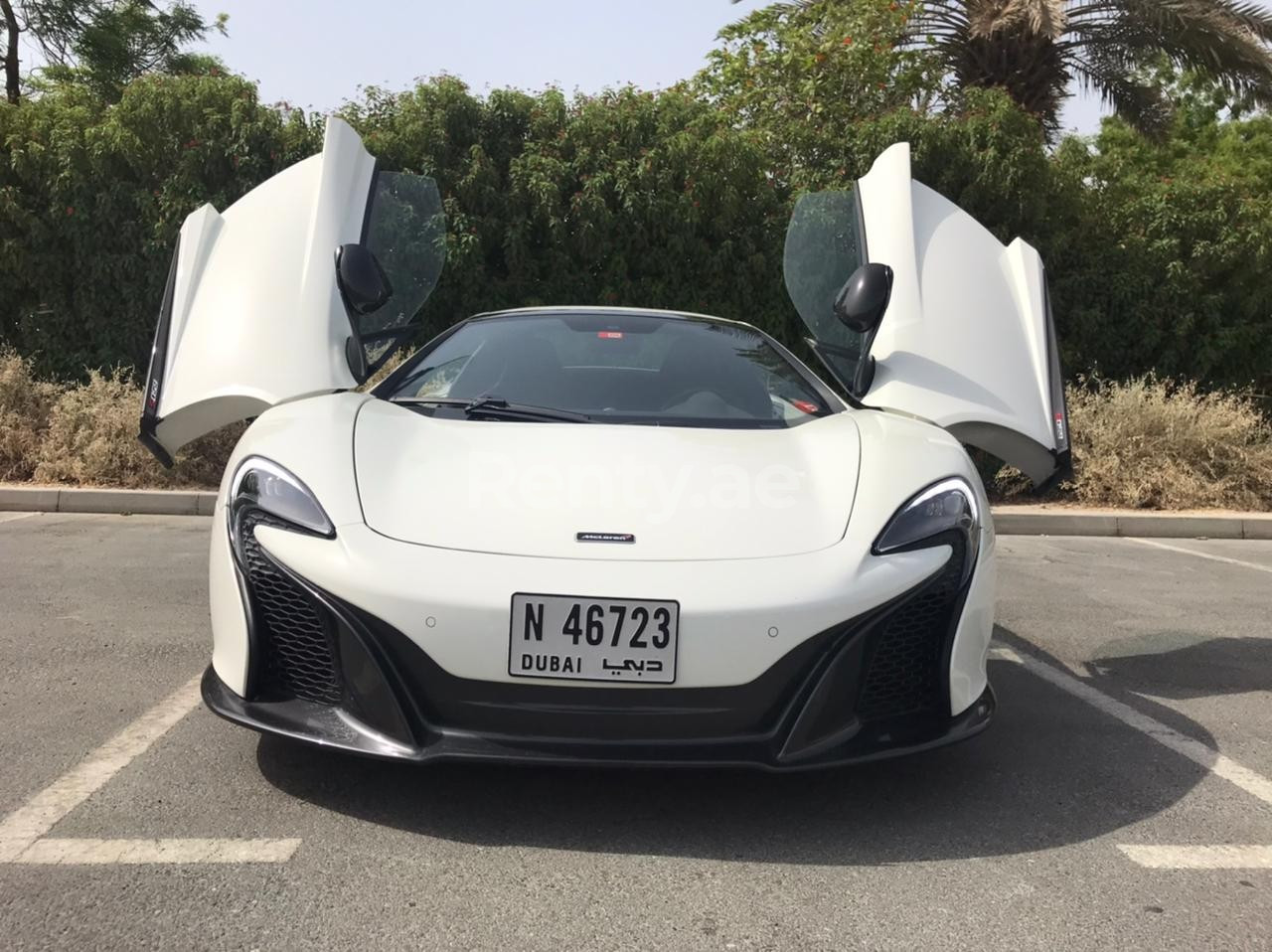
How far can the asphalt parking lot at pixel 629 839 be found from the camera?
211 cm

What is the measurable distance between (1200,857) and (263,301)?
121 inches

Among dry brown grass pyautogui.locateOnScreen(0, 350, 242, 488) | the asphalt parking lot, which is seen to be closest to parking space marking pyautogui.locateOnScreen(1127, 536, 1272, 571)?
the asphalt parking lot

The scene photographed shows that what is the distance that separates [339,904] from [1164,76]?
1796 cm

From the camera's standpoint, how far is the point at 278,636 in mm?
2568

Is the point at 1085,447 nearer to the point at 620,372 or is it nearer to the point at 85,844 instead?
the point at 620,372

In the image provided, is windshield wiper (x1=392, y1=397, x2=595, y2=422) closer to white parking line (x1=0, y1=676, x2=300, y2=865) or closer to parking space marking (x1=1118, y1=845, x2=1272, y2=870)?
white parking line (x1=0, y1=676, x2=300, y2=865)

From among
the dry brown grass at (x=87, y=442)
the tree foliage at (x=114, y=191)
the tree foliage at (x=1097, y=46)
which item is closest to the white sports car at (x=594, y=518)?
the dry brown grass at (x=87, y=442)

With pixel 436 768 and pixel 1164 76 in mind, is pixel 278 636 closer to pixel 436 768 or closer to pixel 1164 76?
pixel 436 768

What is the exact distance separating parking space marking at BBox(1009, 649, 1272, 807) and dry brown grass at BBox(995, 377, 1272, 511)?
5.28m

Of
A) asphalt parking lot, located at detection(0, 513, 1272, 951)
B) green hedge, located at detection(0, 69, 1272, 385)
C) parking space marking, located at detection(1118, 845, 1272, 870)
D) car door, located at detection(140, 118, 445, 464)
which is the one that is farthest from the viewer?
green hedge, located at detection(0, 69, 1272, 385)

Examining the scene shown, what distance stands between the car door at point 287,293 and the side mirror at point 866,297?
144cm

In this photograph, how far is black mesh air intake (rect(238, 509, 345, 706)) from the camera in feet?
8.24

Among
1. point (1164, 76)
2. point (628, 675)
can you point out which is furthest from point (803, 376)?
point (1164, 76)

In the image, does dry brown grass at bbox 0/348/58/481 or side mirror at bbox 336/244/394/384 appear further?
dry brown grass at bbox 0/348/58/481
